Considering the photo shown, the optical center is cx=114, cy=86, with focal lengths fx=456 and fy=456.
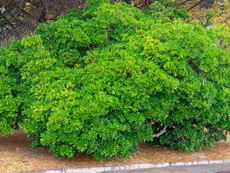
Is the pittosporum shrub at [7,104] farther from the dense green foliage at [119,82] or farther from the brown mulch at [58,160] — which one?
the brown mulch at [58,160]

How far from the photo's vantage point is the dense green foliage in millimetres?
8070

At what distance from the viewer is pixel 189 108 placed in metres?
9.11

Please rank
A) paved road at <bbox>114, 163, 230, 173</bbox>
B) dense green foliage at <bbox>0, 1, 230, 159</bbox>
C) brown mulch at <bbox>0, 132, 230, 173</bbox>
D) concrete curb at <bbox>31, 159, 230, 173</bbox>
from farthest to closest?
1. paved road at <bbox>114, 163, 230, 173</bbox>
2. brown mulch at <bbox>0, 132, 230, 173</bbox>
3. concrete curb at <bbox>31, 159, 230, 173</bbox>
4. dense green foliage at <bbox>0, 1, 230, 159</bbox>

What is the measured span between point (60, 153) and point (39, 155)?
107 cm

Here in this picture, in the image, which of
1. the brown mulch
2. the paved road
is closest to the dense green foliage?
the brown mulch

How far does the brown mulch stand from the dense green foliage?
0.86 feet

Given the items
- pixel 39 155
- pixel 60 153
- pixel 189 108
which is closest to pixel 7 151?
pixel 39 155

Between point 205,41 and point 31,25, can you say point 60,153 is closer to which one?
point 205,41

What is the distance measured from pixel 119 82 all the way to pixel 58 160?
1.92 metres

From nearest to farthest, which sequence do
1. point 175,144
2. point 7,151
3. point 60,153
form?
1. point 60,153
2. point 7,151
3. point 175,144

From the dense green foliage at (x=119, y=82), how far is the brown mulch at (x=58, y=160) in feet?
0.86

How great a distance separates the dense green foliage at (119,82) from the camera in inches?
318

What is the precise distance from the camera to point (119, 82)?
27.4ft

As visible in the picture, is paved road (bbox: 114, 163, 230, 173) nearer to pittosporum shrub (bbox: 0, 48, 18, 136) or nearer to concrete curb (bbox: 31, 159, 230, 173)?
concrete curb (bbox: 31, 159, 230, 173)
